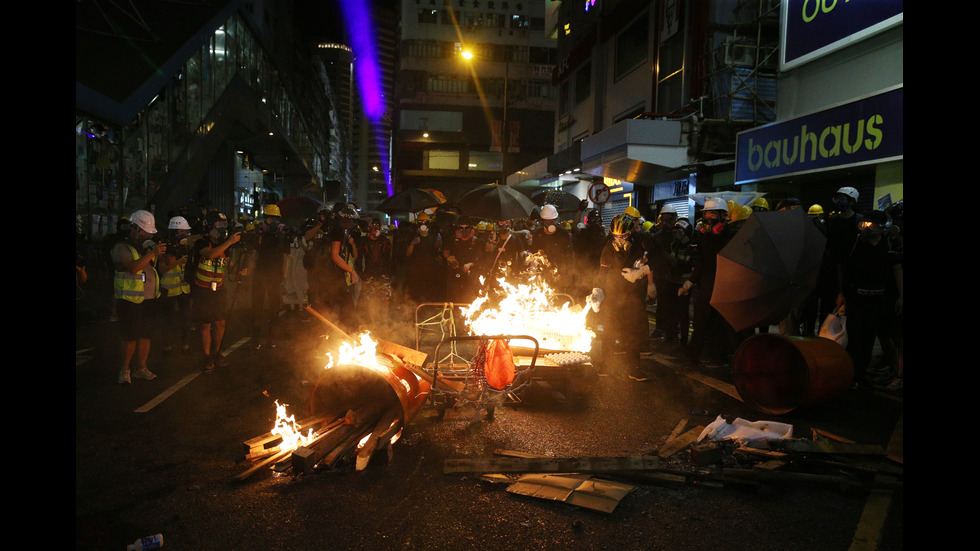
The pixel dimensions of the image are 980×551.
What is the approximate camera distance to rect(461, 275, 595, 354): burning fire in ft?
22.6

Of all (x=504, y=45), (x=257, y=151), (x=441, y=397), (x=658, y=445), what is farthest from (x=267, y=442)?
(x=504, y=45)

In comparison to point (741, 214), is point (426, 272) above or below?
below

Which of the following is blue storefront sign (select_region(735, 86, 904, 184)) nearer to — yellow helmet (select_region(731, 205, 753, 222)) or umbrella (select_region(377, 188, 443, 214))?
yellow helmet (select_region(731, 205, 753, 222))

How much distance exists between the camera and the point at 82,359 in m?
8.16

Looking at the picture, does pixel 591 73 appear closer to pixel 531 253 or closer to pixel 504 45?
pixel 531 253

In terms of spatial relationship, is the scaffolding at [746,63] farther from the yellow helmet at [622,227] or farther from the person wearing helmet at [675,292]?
the yellow helmet at [622,227]

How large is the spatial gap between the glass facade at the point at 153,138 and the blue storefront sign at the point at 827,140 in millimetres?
15089

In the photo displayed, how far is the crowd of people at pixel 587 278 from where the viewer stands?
695 centimetres

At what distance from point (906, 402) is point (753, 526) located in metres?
2.05

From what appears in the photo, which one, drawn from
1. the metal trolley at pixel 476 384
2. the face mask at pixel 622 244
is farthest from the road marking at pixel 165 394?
the face mask at pixel 622 244

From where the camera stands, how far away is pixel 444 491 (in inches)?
158

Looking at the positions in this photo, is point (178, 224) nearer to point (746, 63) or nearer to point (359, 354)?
point (359, 354)

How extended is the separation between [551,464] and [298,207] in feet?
50.3

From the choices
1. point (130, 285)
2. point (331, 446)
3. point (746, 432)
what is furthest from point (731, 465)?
point (130, 285)
